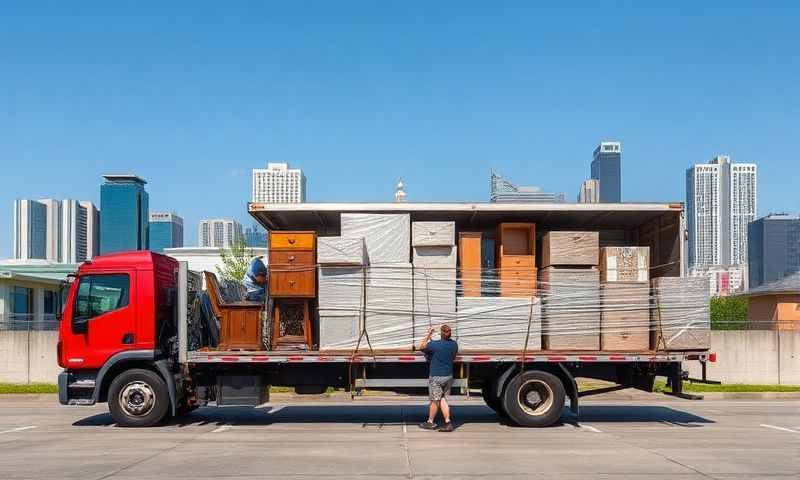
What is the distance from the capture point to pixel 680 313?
45.6ft

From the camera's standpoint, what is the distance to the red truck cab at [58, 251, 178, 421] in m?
13.9

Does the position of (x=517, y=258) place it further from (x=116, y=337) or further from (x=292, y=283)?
(x=116, y=337)

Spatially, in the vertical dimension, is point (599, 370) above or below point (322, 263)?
below

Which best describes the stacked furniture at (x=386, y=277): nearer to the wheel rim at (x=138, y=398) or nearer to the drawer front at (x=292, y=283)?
the drawer front at (x=292, y=283)

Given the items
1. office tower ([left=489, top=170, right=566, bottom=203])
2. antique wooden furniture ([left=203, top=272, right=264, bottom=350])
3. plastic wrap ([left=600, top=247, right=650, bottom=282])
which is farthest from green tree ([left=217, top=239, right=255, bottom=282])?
plastic wrap ([left=600, top=247, right=650, bottom=282])

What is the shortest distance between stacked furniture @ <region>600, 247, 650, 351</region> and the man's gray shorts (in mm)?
2735

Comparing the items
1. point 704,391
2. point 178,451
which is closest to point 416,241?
point 178,451

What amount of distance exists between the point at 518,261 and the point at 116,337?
6805mm

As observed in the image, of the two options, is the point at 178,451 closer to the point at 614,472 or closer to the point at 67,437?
the point at 67,437

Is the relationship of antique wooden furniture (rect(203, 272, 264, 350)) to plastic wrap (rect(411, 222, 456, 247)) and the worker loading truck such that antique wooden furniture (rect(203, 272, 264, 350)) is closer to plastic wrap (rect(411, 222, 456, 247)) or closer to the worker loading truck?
the worker loading truck

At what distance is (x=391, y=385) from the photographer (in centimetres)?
1387

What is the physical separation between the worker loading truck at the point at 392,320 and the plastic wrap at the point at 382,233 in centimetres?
2

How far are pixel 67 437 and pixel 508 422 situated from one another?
277 inches

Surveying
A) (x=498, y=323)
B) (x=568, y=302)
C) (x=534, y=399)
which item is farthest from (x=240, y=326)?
(x=568, y=302)
